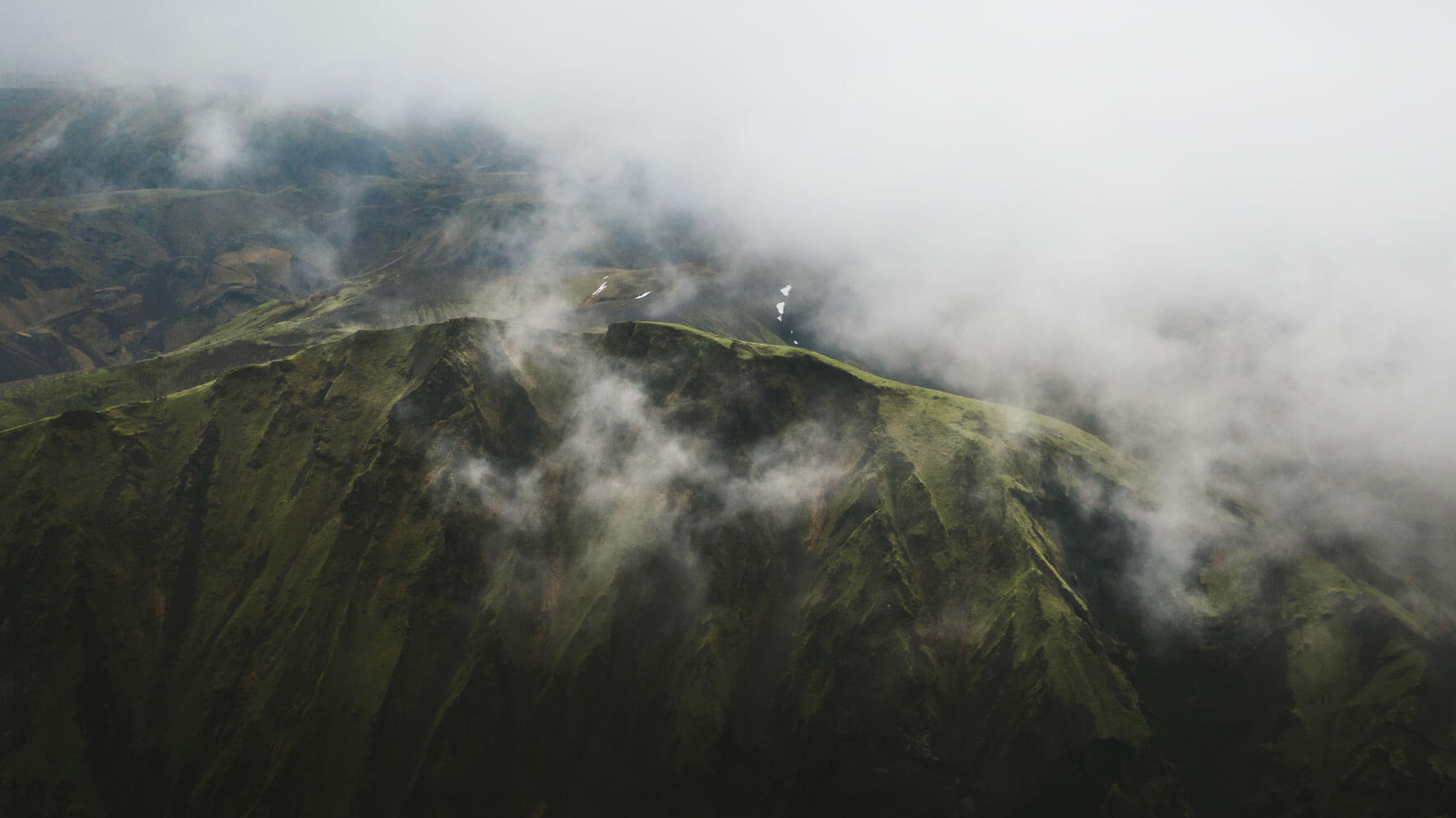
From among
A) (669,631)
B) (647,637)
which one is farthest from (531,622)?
(669,631)

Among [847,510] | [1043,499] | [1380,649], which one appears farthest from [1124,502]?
[847,510]

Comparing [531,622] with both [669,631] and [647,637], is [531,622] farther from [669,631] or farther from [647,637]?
[669,631]

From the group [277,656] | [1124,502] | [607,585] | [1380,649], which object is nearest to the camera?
[1380,649]

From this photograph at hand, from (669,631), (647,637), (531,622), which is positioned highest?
(669,631)

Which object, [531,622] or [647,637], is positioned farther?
[531,622]

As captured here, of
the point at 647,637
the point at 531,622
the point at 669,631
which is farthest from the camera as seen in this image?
the point at 669,631

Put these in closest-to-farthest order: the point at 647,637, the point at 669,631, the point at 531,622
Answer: the point at 647,637
the point at 531,622
the point at 669,631

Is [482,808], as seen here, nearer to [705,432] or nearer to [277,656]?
[277,656]
